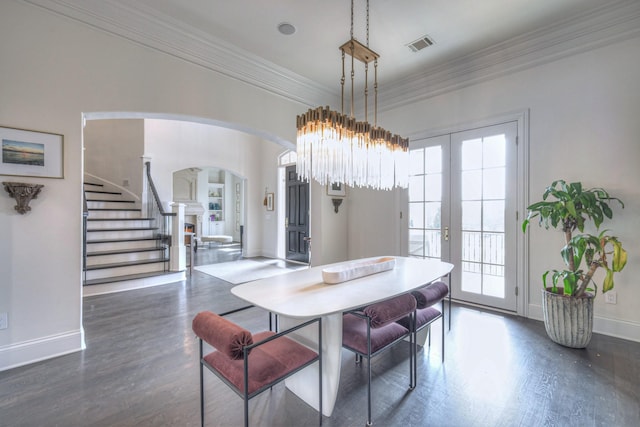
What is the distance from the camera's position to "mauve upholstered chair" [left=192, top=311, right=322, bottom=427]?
1289mm

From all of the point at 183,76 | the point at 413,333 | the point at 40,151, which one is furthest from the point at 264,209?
the point at 413,333

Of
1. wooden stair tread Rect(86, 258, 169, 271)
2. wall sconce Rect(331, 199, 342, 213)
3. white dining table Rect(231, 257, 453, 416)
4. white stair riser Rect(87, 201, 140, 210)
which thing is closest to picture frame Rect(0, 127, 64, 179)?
white dining table Rect(231, 257, 453, 416)

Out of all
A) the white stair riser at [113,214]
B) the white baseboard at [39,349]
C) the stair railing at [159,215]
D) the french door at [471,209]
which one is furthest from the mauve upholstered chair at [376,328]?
the white stair riser at [113,214]

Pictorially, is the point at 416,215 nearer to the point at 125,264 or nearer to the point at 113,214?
the point at 125,264

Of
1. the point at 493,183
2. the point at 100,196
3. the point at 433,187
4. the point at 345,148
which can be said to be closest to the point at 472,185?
the point at 493,183

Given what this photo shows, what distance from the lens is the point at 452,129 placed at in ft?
12.5

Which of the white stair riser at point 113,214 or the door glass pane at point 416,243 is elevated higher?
the white stair riser at point 113,214

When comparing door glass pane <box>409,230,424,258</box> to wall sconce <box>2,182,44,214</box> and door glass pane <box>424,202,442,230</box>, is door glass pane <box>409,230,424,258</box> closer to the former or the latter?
door glass pane <box>424,202,442,230</box>

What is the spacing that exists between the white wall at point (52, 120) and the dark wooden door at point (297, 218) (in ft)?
13.9

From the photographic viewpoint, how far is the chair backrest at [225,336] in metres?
→ 1.28

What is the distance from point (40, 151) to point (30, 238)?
737mm

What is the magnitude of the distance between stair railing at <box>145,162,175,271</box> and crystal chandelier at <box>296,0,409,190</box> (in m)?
4.12

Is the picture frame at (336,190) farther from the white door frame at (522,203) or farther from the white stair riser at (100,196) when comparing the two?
the white stair riser at (100,196)

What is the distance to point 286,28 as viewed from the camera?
2.97 m
